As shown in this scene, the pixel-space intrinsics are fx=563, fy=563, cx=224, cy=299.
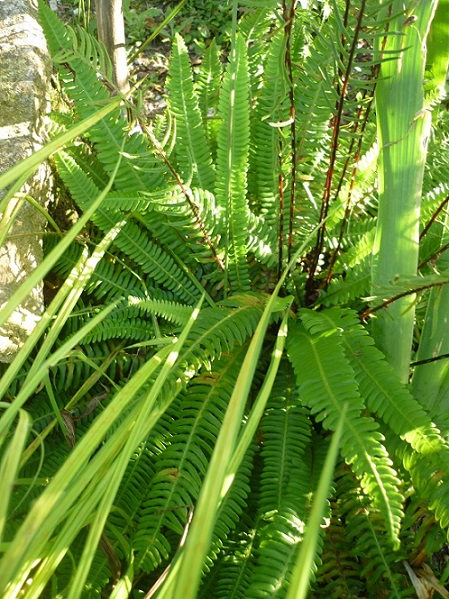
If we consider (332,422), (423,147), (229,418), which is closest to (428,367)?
(332,422)

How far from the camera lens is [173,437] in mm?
1293

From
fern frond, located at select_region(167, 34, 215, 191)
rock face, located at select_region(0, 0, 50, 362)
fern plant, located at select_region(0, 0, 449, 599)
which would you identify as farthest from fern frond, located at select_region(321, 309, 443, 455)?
rock face, located at select_region(0, 0, 50, 362)

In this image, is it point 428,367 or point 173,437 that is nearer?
point 173,437

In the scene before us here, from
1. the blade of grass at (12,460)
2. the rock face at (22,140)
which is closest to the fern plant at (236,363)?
the blade of grass at (12,460)

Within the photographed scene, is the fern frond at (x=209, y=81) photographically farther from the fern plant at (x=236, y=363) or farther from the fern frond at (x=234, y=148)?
the fern frond at (x=234, y=148)

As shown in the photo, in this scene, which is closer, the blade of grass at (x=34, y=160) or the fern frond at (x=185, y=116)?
the blade of grass at (x=34, y=160)

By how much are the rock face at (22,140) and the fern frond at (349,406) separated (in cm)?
77

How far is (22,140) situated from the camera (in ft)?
5.64

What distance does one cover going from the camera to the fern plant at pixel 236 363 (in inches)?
39.1

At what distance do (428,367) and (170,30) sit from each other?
7.97 feet

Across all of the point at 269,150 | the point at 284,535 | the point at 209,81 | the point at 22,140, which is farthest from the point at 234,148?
the point at 284,535

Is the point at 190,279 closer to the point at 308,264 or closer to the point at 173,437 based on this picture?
the point at 308,264

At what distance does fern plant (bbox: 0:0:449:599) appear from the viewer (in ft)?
3.26

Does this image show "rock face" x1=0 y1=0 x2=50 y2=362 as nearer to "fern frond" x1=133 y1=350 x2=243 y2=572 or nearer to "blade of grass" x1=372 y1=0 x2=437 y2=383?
"fern frond" x1=133 y1=350 x2=243 y2=572
